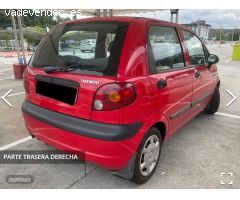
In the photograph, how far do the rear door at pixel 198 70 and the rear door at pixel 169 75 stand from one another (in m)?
0.22

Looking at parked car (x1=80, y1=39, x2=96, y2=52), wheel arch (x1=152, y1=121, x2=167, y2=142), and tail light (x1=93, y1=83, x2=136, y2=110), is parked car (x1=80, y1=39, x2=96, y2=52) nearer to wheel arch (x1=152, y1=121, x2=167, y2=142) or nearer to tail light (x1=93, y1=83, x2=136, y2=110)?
tail light (x1=93, y1=83, x2=136, y2=110)

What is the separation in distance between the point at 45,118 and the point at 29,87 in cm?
52

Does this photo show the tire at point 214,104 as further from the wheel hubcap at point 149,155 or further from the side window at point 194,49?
the wheel hubcap at point 149,155

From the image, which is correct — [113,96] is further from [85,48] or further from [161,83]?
[85,48]

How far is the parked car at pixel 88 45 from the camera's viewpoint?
102 inches

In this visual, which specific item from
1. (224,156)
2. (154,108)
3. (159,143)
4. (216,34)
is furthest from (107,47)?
(216,34)

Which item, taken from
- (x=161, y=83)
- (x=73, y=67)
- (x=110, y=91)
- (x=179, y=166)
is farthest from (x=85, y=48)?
(x=179, y=166)

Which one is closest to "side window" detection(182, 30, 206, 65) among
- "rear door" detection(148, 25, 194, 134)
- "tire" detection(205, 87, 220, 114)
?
"rear door" detection(148, 25, 194, 134)

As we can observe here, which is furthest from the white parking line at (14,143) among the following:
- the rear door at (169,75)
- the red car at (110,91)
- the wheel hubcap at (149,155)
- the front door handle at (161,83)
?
the front door handle at (161,83)

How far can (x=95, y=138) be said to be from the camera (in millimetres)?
2225

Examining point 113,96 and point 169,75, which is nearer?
point 113,96

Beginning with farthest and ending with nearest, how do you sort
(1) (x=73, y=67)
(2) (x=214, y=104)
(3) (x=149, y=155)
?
(2) (x=214, y=104), (3) (x=149, y=155), (1) (x=73, y=67)

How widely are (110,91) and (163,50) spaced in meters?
1.01
